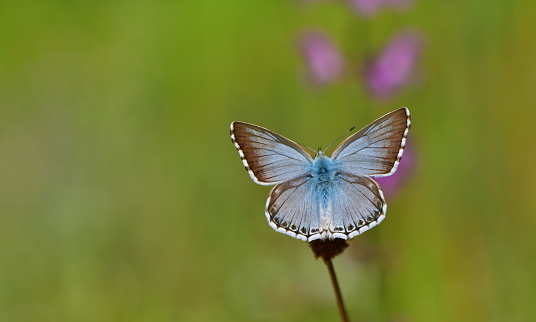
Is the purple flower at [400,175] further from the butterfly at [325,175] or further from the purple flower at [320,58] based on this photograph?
the butterfly at [325,175]

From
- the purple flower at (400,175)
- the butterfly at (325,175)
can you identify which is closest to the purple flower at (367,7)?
the purple flower at (400,175)

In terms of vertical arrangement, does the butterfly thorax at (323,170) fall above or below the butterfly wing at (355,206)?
above

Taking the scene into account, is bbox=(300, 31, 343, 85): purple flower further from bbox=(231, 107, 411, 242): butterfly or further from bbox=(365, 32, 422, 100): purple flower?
bbox=(231, 107, 411, 242): butterfly

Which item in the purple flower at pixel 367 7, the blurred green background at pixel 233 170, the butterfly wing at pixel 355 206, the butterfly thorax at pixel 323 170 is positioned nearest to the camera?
the butterfly wing at pixel 355 206

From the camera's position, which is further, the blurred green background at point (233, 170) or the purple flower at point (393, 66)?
the blurred green background at point (233, 170)

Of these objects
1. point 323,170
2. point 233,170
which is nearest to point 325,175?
point 323,170

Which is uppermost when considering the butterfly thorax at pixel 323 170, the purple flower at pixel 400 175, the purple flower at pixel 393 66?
the purple flower at pixel 393 66

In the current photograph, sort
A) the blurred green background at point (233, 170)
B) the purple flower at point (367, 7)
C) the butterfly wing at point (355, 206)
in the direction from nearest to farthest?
the butterfly wing at point (355, 206) < the purple flower at point (367, 7) < the blurred green background at point (233, 170)

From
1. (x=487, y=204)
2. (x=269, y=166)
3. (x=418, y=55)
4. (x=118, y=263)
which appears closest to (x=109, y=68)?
(x=118, y=263)
